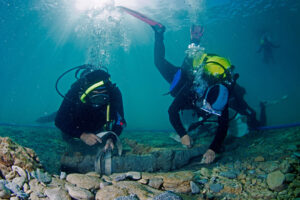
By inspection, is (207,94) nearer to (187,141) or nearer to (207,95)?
(207,95)

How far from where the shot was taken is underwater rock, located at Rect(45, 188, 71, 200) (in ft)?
5.26

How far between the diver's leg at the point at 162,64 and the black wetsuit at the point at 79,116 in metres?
3.56

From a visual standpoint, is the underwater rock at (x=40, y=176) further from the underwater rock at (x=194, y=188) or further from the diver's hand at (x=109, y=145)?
the underwater rock at (x=194, y=188)

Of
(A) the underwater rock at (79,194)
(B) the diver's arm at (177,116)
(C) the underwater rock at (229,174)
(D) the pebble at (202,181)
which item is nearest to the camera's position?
(A) the underwater rock at (79,194)

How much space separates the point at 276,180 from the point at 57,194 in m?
2.75

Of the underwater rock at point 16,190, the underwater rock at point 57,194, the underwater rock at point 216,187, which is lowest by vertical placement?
the underwater rock at point 216,187

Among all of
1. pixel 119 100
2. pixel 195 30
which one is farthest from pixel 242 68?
pixel 119 100

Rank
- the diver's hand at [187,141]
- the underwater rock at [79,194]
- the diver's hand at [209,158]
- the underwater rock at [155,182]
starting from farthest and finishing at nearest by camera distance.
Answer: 1. the diver's hand at [187,141]
2. the diver's hand at [209,158]
3. the underwater rock at [155,182]
4. the underwater rock at [79,194]

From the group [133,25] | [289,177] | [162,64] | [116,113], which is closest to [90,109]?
[116,113]

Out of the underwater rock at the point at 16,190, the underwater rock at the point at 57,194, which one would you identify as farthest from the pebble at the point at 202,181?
the underwater rock at the point at 16,190

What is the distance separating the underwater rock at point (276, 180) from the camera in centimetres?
Result: 237

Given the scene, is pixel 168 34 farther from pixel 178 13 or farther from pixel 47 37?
pixel 47 37

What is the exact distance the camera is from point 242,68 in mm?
65812

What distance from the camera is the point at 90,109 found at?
417 centimetres
